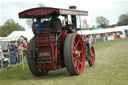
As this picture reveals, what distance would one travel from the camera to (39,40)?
5.11 metres

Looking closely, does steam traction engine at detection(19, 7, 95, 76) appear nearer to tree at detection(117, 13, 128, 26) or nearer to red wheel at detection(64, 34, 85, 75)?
red wheel at detection(64, 34, 85, 75)

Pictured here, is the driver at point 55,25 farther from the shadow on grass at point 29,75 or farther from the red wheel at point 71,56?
the shadow on grass at point 29,75

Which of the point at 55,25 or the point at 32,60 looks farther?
the point at 32,60

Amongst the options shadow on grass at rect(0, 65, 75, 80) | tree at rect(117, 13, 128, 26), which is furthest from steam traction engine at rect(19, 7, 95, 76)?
tree at rect(117, 13, 128, 26)

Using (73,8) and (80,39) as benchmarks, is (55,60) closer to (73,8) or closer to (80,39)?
(80,39)

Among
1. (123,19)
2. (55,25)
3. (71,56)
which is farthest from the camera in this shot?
(123,19)

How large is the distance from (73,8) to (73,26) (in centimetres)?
68

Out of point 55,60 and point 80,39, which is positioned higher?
point 80,39

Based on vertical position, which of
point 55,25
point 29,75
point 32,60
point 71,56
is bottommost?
point 29,75

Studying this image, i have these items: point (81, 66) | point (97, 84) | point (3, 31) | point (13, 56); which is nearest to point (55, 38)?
point (81, 66)

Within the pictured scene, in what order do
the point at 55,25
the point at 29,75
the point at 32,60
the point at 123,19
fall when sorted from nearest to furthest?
the point at 55,25 < the point at 32,60 < the point at 29,75 < the point at 123,19

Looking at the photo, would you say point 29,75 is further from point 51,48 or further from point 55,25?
point 55,25

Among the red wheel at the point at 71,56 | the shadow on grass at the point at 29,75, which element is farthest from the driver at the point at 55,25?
the shadow on grass at the point at 29,75

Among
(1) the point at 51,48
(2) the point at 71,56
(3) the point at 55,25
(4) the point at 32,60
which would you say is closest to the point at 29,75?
(4) the point at 32,60
